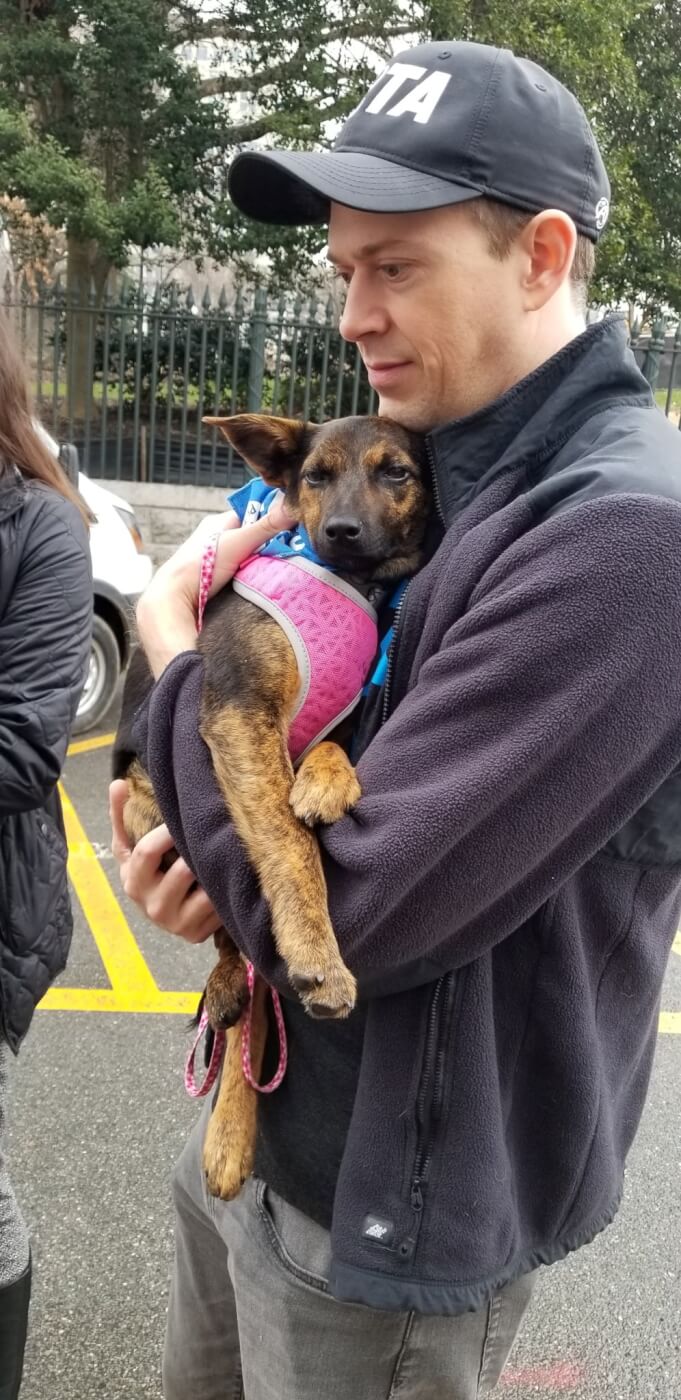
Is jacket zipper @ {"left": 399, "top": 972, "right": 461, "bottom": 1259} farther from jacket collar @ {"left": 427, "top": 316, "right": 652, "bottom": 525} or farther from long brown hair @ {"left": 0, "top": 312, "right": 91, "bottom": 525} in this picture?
long brown hair @ {"left": 0, "top": 312, "right": 91, "bottom": 525}

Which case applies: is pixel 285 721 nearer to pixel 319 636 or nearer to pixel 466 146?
pixel 319 636

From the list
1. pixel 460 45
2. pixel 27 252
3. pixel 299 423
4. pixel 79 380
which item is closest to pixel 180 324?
pixel 79 380

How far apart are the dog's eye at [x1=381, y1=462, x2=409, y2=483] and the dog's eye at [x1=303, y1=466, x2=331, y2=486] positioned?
6.8 inches

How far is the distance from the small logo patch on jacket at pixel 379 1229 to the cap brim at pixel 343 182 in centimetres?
132

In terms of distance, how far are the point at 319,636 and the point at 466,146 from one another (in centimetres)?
77

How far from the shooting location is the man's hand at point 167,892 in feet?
5.80

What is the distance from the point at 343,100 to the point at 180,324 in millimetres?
3820

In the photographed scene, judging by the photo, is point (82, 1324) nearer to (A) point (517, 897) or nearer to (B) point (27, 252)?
(A) point (517, 897)

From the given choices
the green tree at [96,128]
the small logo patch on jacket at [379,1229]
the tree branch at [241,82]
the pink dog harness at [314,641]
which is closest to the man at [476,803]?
the small logo patch on jacket at [379,1229]

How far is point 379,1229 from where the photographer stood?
1.40m

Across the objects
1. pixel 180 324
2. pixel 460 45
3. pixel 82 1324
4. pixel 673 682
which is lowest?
pixel 82 1324

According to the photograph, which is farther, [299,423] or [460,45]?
[299,423]

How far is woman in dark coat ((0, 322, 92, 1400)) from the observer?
99.7 inches

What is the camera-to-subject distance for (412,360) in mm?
1608
